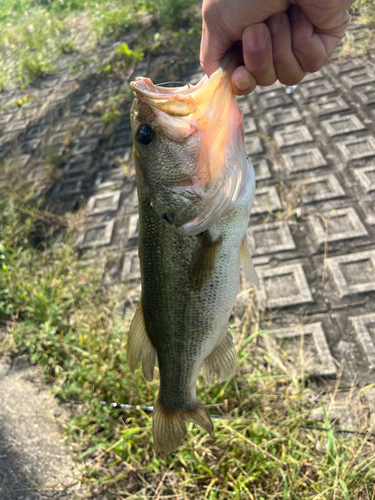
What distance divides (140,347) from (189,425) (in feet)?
3.46

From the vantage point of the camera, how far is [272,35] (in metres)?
1.45

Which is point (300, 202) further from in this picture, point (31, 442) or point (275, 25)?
point (31, 442)

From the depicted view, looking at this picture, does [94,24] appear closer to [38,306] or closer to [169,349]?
[38,306]

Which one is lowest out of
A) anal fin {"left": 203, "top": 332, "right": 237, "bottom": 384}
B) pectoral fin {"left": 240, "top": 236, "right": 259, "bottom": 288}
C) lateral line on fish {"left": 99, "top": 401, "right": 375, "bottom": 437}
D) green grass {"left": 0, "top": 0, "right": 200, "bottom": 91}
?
lateral line on fish {"left": 99, "top": 401, "right": 375, "bottom": 437}

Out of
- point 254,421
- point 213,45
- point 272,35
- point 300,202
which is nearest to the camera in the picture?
point 272,35

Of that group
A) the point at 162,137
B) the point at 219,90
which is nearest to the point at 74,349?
the point at 162,137

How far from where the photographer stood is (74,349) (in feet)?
9.50

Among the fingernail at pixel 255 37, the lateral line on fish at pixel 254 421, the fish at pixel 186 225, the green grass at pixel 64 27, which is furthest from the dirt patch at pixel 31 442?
the green grass at pixel 64 27

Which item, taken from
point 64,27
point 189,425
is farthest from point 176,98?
point 64,27

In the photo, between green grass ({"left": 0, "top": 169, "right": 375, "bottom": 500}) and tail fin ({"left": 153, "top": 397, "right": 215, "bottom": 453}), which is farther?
green grass ({"left": 0, "top": 169, "right": 375, "bottom": 500})

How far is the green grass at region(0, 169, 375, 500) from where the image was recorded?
205cm

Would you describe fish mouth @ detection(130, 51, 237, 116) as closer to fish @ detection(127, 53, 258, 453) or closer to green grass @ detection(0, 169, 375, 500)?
fish @ detection(127, 53, 258, 453)

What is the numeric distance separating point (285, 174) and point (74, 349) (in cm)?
276

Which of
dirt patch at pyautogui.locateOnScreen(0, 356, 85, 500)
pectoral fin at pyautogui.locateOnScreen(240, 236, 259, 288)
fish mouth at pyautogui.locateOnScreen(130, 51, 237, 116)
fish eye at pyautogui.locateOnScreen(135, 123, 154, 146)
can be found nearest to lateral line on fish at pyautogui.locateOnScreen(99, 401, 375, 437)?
dirt patch at pyautogui.locateOnScreen(0, 356, 85, 500)
